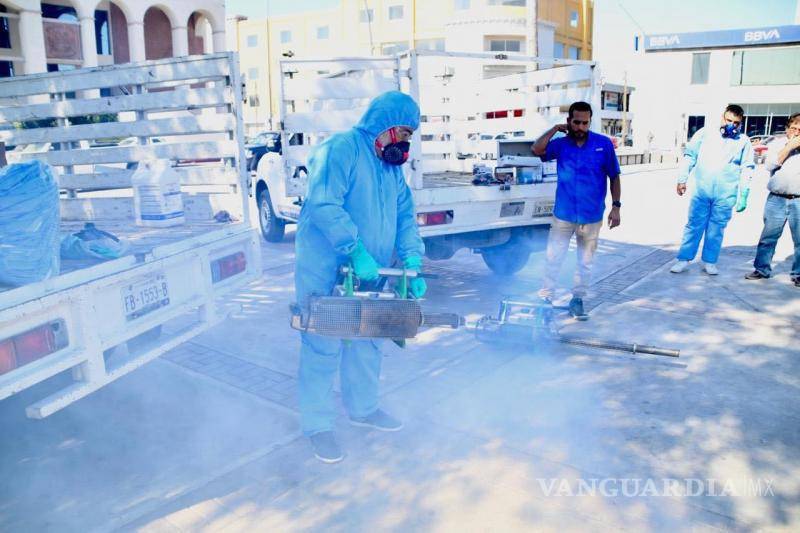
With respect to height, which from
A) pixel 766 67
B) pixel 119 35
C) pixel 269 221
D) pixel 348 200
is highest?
pixel 766 67

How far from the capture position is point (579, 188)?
5.56 metres

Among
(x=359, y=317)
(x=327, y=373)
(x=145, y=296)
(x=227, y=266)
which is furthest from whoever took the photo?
(x=227, y=266)

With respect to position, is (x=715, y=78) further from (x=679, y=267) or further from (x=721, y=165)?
(x=721, y=165)

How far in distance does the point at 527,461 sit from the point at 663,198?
1291 centimetres

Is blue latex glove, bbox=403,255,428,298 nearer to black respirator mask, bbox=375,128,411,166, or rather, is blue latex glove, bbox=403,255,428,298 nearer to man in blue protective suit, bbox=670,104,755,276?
black respirator mask, bbox=375,128,411,166

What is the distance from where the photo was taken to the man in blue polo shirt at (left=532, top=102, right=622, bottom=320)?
5.53m

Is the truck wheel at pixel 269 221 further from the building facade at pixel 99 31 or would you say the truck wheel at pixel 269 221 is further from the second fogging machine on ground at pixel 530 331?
the building facade at pixel 99 31

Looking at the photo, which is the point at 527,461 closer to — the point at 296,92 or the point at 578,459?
the point at 578,459

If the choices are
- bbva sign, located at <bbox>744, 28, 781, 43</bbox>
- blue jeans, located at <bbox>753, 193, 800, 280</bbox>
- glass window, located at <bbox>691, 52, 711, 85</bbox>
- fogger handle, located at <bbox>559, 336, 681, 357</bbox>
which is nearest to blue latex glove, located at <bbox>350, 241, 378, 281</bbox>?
fogger handle, located at <bbox>559, 336, 681, 357</bbox>

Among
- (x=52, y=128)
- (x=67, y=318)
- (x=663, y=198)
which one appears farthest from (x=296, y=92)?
(x=663, y=198)

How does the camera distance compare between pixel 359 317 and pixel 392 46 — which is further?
pixel 392 46

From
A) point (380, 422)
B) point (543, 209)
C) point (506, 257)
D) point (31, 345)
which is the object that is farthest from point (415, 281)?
point (506, 257)

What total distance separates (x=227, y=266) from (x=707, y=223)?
212 inches

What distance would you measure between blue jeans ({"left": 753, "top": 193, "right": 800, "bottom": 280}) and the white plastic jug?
5.83 metres
